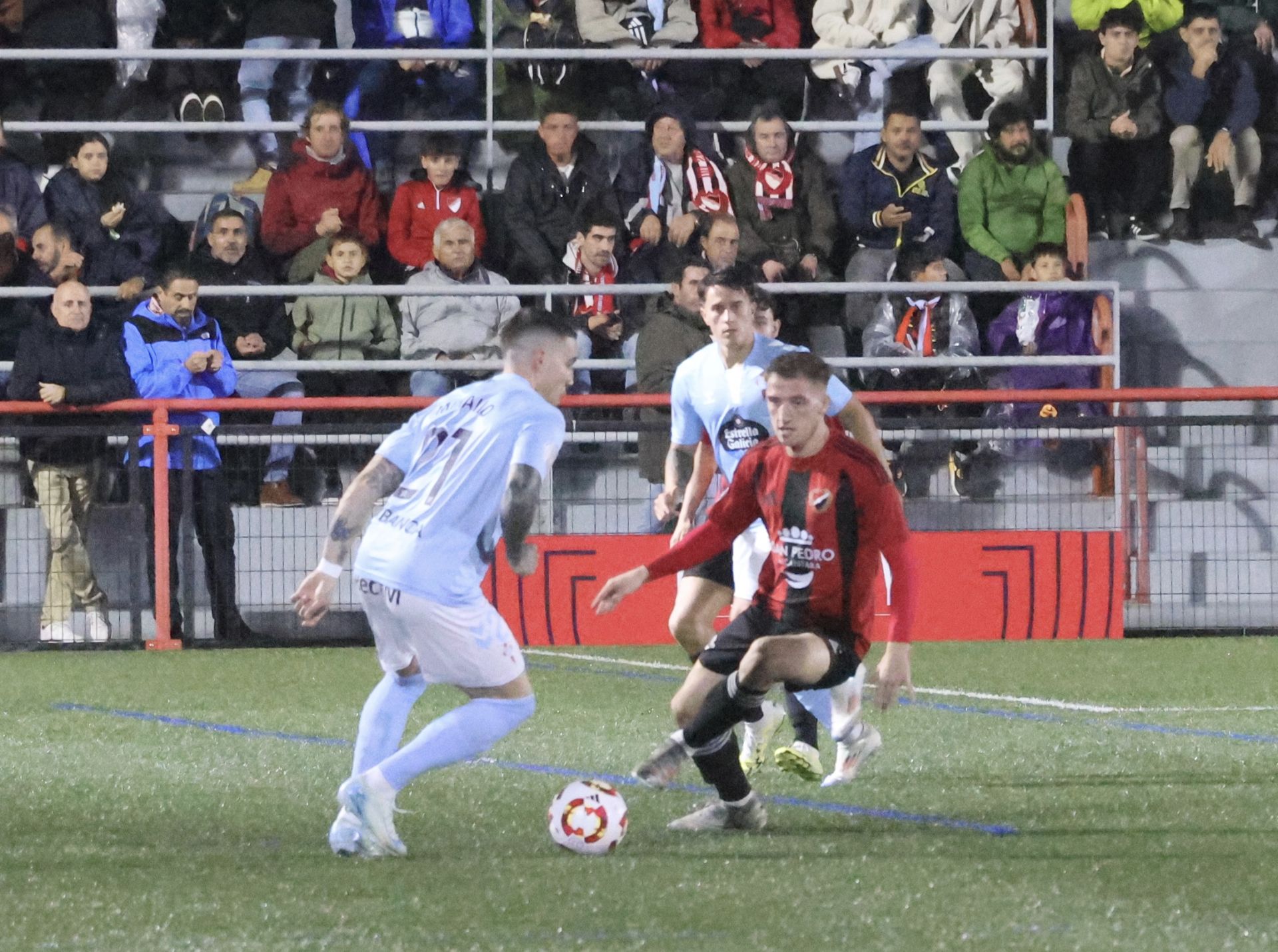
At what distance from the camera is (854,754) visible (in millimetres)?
7836

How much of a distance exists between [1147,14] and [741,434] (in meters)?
9.73

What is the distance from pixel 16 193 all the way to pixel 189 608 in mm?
3494

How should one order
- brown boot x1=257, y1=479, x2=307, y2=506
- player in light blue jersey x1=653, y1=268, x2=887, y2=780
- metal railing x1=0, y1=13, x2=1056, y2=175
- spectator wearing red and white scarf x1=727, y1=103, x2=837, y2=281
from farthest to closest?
metal railing x1=0, y1=13, x2=1056, y2=175
spectator wearing red and white scarf x1=727, y1=103, x2=837, y2=281
brown boot x1=257, y1=479, x2=307, y2=506
player in light blue jersey x1=653, y1=268, x2=887, y2=780

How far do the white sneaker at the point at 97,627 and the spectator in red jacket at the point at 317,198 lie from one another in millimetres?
3034

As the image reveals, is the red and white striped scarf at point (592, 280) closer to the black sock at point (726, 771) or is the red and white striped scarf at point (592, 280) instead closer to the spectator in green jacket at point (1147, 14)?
the spectator in green jacket at point (1147, 14)

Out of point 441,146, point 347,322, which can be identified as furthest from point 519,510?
point 441,146

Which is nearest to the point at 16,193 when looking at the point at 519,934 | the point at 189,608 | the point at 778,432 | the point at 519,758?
the point at 189,608

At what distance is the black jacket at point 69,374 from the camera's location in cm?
1355

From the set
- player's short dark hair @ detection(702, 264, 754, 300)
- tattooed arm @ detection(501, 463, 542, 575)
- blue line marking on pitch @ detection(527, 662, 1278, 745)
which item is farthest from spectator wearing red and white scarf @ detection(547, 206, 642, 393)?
tattooed arm @ detection(501, 463, 542, 575)

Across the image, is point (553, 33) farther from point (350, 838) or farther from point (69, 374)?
point (350, 838)

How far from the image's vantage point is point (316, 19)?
1622cm

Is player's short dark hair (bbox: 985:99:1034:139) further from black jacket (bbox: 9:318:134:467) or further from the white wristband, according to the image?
the white wristband

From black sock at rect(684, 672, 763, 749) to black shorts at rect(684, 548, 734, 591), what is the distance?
203 cm

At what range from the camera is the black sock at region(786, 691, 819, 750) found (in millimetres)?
8266
